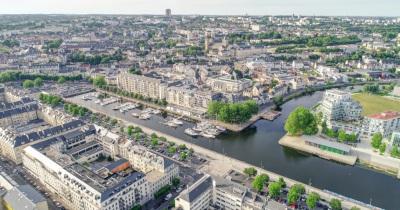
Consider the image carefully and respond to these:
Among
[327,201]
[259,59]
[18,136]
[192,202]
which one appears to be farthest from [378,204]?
[259,59]

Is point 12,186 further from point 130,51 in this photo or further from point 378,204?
point 130,51

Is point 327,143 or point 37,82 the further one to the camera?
point 37,82

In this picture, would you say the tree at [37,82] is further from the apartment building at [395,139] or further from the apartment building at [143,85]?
the apartment building at [395,139]

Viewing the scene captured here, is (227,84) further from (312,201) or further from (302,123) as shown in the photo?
(312,201)

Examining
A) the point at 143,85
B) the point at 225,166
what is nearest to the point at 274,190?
the point at 225,166

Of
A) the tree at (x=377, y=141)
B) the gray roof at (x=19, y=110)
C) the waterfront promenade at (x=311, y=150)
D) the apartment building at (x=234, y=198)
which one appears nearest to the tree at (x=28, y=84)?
the gray roof at (x=19, y=110)

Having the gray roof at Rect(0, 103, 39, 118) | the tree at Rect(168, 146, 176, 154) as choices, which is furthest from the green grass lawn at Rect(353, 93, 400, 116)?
the gray roof at Rect(0, 103, 39, 118)

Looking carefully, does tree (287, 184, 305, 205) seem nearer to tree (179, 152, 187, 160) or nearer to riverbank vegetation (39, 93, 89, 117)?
tree (179, 152, 187, 160)
